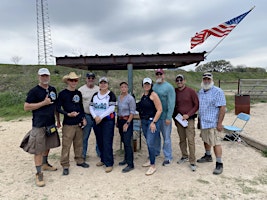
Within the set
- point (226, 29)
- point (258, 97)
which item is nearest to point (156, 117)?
point (226, 29)

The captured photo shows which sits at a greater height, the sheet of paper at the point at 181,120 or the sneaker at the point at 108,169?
the sheet of paper at the point at 181,120

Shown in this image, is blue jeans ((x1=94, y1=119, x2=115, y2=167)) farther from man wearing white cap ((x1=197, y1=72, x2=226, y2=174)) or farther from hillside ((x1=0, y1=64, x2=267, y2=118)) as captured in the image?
hillside ((x1=0, y1=64, x2=267, y2=118))

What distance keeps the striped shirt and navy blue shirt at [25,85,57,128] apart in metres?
2.67

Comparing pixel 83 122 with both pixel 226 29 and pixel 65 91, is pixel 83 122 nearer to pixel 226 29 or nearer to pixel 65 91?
pixel 65 91

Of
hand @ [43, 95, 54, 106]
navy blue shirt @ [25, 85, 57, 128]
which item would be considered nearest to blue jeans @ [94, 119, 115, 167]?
navy blue shirt @ [25, 85, 57, 128]

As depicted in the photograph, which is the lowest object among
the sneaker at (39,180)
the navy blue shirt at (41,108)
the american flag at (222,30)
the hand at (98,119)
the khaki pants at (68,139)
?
the sneaker at (39,180)

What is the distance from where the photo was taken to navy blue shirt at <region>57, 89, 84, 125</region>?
3.71m

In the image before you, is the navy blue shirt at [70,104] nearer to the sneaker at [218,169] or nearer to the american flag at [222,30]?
the sneaker at [218,169]

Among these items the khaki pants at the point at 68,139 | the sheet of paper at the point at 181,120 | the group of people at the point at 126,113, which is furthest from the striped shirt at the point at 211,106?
the khaki pants at the point at 68,139

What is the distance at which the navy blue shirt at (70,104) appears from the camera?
146 inches

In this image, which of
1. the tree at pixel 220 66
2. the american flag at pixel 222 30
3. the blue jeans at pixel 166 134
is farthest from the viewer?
the tree at pixel 220 66

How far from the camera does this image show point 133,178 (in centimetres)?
370

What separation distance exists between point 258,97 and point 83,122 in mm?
14631

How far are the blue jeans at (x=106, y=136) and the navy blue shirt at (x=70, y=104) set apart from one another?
0.42 metres
